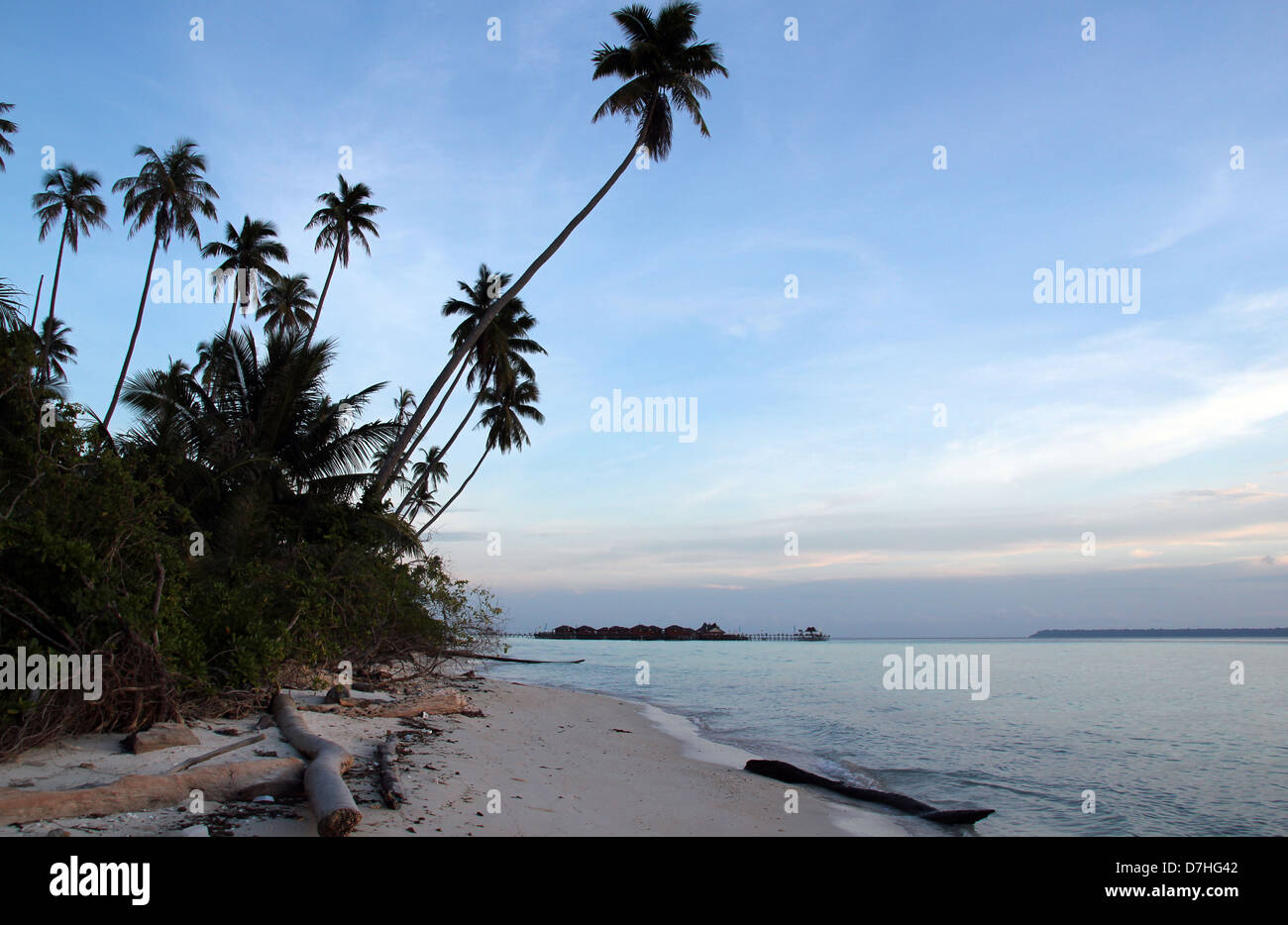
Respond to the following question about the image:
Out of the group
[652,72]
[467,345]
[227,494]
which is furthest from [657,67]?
[227,494]

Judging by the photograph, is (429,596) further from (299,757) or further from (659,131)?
(659,131)

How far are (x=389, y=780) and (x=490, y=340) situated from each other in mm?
22594

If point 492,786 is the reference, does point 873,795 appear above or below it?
below

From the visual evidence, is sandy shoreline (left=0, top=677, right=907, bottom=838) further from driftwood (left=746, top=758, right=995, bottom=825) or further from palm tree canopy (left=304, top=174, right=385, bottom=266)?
palm tree canopy (left=304, top=174, right=385, bottom=266)

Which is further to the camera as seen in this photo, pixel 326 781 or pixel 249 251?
pixel 249 251

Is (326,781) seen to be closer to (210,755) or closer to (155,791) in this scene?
(155,791)

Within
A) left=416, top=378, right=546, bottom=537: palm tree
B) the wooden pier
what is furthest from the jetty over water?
left=416, top=378, right=546, bottom=537: palm tree

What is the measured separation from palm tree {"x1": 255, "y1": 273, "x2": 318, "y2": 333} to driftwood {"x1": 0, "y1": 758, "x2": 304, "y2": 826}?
30192 millimetres

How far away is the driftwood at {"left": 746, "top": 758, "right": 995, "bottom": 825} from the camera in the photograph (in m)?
8.76

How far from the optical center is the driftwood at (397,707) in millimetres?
10664

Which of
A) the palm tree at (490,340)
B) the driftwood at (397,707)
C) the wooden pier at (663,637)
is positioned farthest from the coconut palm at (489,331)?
the wooden pier at (663,637)

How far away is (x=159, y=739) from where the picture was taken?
7000 millimetres
